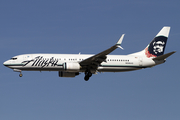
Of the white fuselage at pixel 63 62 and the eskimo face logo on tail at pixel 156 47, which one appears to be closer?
the white fuselage at pixel 63 62

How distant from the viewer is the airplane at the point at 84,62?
51.7 m

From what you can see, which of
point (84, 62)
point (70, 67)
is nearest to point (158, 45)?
point (84, 62)

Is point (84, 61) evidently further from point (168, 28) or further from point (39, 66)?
point (168, 28)

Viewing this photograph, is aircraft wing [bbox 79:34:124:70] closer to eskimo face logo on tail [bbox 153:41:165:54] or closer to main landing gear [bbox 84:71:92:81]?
main landing gear [bbox 84:71:92:81]

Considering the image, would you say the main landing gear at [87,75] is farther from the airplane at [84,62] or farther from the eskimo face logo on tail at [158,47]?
the eskimo face logo on tail at [158,47]

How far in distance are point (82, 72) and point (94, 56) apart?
5.61m

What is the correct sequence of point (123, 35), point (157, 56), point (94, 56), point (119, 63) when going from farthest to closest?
point (157, 56), point (119, 63), point (94, 56), point (123, 35)

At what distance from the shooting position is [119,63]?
54375 millimetres

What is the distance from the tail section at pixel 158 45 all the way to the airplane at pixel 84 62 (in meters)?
0.24

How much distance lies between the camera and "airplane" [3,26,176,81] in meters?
51.7

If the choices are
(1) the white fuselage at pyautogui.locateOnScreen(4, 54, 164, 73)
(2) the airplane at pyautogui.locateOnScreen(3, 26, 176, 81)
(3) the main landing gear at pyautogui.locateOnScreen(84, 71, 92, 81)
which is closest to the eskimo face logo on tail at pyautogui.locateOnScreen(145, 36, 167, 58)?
(2) the airplane at pyautogui.locateOnScreen(3, 26, 176, 81)

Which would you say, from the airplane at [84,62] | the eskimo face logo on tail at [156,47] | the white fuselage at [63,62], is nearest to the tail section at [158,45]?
the eskimo face logo on tail at [156,47]

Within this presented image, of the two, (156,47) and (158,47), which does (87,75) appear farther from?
(158,47)

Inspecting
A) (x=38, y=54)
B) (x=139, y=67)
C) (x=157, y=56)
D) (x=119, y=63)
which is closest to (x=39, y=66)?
(x=38, y=54)
